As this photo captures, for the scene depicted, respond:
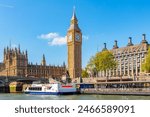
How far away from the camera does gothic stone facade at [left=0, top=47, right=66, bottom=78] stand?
8000 cm

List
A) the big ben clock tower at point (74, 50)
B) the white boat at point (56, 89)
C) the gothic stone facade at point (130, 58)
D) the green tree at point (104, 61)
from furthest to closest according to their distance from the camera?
1. the big ben clock tower at point (74, 50)
2. the gothic stone facade at point (130, 58)
3. the green tree at point (104, 61)
4. the white boat at point (56, 89)

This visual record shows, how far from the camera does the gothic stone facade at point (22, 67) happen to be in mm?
80000

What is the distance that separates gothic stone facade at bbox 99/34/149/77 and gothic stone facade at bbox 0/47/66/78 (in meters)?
28.6

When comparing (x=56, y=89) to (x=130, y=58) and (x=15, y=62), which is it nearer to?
(x=130, y=58)

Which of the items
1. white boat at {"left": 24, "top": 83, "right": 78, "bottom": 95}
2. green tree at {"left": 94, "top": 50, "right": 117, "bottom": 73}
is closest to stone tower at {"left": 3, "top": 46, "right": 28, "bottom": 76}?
green tree at {"left": 94, "top": 50, "right": 117, "bottom": 73}

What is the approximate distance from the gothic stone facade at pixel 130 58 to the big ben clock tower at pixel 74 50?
247 inches

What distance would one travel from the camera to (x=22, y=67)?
80312 millimetres

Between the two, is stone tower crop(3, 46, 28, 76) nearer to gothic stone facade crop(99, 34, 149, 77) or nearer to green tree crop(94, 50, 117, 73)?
gothic stone facade crop(99, 34, 149, 77)

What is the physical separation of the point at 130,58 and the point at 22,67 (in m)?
33.9

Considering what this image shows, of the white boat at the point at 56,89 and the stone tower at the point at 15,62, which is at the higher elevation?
the stone tower at the point at 15,62

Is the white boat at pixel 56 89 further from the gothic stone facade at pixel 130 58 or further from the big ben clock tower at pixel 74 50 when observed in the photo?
the big ben clock tower at pixel 74 50

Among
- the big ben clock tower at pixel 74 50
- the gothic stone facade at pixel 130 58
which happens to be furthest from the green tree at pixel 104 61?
the big ben clock tower at pixel 74 50

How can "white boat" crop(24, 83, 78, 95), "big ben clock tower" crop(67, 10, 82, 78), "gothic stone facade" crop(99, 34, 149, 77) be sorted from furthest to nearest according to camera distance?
1. "big ben clock tower" crop(67, 10, 82, 78)
2. "gothic stone facade" crop(99, 34, 149, 77)
3. "white boat" crop(24, 83, 78, 95)


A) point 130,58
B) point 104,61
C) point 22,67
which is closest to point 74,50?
point 130,58
